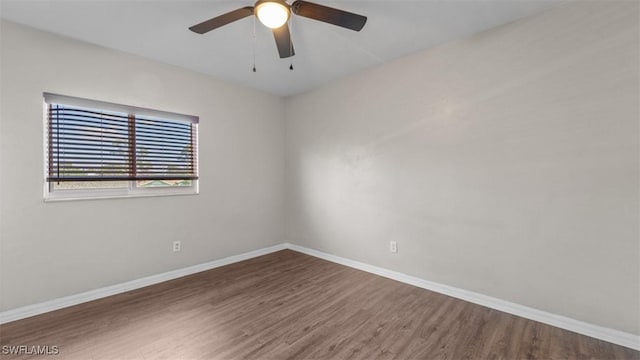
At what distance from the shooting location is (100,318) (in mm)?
2297

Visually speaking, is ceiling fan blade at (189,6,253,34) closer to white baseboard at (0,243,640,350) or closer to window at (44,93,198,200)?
window at (44,93,198,200)

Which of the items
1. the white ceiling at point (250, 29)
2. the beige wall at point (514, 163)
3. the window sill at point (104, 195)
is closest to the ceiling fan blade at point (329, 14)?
the white ceiling at point (250, 29)

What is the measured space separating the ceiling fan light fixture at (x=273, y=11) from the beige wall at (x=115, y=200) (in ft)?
6.50

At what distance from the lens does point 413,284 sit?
2.97 m

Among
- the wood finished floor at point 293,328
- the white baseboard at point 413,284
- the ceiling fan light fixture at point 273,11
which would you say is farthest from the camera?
the white baseboard at point 413,284

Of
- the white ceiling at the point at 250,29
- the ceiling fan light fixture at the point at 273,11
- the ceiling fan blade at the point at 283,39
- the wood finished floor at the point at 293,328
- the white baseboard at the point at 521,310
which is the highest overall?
the white ceiling at the point at 250,29

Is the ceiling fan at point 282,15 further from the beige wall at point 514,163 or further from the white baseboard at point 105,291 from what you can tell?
the white baseboard at point 105,291

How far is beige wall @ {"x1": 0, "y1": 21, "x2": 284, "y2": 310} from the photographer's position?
7.48 ft

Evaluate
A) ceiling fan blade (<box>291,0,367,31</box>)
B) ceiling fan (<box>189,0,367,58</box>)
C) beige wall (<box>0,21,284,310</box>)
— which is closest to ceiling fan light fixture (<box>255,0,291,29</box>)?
ceiling fan (<box>189,0,367,58</box>)

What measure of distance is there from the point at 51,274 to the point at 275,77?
119 inches

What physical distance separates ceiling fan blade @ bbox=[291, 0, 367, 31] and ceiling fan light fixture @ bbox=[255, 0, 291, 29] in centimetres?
14

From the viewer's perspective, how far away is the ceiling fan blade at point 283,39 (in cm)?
191

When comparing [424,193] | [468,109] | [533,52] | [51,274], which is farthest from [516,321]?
[51,274]

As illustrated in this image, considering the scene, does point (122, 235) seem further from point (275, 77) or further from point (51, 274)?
point (275, 77)
